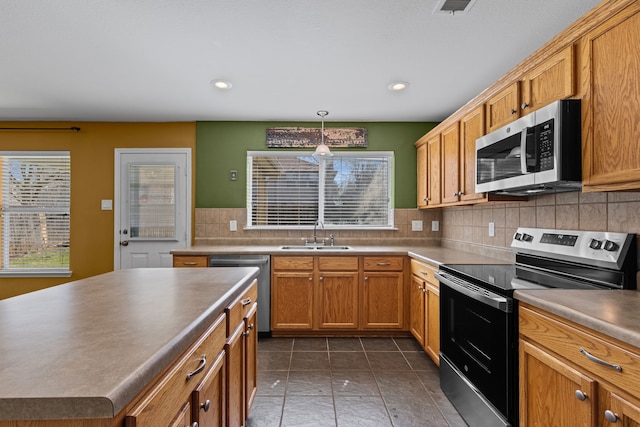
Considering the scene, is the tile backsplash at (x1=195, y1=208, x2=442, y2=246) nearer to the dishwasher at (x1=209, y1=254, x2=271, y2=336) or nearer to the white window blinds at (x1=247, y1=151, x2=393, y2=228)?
the white window blinds at (x1=247, y1=151, x2=393, y2=228)

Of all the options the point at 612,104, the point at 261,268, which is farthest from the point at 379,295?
the point at 612,104

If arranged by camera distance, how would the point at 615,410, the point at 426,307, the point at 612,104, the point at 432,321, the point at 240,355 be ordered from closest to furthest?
the point at 615,410
the point at 612,104
the point at 240,355
the point at 432,321
the point at 426,307

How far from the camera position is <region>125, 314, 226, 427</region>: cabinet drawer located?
706 mm

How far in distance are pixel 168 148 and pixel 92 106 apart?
817 mm

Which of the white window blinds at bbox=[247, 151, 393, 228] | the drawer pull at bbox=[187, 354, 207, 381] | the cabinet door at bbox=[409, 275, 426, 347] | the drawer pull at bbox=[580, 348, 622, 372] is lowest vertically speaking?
the cabinet door at bbox=[409, 275, 426, 347]

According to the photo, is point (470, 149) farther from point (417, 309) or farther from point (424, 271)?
point (417, 309)

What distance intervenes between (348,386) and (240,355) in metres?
1.07

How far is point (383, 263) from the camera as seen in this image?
10.6 ft

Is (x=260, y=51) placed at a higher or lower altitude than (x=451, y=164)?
higher

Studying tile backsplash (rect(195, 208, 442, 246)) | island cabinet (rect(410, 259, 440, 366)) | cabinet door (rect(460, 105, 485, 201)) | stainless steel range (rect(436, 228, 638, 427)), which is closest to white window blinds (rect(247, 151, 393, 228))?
tile backsplash (rect(195, 208, 442, 246))

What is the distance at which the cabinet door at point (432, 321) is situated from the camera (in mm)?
2473

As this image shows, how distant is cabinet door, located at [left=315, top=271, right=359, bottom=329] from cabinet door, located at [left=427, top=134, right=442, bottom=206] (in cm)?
110

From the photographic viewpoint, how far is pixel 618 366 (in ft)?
3.27

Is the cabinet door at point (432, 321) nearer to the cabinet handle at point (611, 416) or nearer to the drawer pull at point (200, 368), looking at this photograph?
the cabinet handle at point (611, 416)
